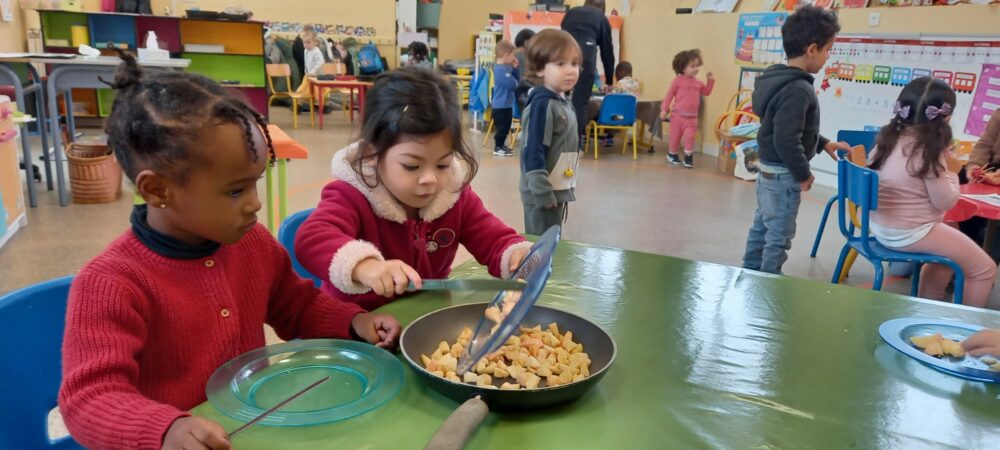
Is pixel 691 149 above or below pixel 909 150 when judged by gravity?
below

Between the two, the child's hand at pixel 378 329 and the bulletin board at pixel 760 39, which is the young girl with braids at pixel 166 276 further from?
the bulletin board at pixel 760 39

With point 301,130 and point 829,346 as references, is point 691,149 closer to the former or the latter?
point 301,130

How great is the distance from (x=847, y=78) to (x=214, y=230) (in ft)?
18.0

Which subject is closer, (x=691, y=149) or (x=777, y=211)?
(x=777, y=211)

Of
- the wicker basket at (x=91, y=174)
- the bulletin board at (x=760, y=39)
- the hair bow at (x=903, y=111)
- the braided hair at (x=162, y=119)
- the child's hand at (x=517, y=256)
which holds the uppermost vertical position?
the bulletin board at (x=760, y=39)

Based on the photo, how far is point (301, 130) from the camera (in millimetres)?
7770

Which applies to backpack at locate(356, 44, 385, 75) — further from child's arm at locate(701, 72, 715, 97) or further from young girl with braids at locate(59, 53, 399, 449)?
young girl with braids at locate(59, 53, 399, 449)

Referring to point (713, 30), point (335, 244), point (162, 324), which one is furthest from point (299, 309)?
point (713, 30)

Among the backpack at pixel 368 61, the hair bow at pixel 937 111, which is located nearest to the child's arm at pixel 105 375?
the hair bow at pixel 937 111

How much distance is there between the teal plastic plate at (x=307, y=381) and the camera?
84cm

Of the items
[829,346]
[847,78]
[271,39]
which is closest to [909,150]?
[829,346]

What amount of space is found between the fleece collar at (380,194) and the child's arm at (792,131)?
1.96m

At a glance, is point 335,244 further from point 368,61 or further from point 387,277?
point 368,61

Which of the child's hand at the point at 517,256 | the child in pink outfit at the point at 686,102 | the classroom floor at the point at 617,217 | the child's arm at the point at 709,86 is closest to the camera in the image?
the child's hand at the point at 517,256
